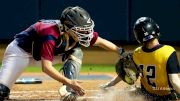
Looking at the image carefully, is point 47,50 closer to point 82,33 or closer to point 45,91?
point 82,33

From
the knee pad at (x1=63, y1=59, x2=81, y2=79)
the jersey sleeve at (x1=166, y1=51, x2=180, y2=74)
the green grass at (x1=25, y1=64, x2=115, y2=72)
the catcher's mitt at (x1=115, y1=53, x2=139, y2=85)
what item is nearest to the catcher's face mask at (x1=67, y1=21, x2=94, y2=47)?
the knee pad at (x1=63, y1=59, x2=81, y2=79)

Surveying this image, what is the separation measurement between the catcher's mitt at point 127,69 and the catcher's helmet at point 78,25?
0.49 meters

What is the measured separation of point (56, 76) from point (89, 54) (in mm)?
5665

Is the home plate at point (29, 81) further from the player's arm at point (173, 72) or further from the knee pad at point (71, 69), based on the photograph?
the player's arm at point (173, 72)

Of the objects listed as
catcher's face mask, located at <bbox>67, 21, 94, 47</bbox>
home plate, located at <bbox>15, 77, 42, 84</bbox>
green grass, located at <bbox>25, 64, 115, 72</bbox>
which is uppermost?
catcher's face mask, located at <bbox>67, 21, 94, 47</bbox>

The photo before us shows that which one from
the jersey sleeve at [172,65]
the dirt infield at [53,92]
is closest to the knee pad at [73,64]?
the dirt infield at [53,92]

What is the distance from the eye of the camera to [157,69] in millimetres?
4582

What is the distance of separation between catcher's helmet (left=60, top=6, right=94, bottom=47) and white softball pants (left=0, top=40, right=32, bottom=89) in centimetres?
57

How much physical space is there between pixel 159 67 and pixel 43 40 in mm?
1060

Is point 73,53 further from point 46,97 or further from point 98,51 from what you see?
point 98,51

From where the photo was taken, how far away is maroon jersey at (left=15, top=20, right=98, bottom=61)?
14.6 feet

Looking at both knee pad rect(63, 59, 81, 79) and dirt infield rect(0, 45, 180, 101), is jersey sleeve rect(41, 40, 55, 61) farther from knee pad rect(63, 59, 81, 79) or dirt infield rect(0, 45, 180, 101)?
dirt infield rect(0, 45, 180, 101)

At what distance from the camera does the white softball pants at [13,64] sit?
4871 mm

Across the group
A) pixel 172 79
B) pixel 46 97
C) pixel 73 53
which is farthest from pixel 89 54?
pixel 172 79
